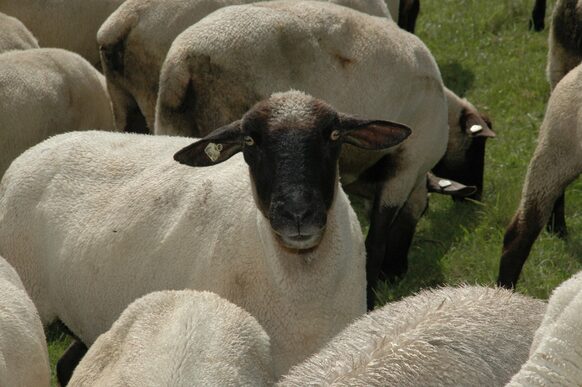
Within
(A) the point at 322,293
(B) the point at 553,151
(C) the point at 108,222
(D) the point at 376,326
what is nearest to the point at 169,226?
(C) the point at 108,222

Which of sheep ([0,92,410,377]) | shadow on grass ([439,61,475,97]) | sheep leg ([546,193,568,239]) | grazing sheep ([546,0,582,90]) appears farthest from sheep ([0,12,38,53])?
shadow on grass ([439,61,475,97])

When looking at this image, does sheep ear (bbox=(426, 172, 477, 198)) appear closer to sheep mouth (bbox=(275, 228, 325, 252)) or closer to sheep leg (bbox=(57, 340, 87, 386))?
sheep leg (bbox=(57, 340, 87, 386))

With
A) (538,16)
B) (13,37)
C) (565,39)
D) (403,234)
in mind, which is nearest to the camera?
(403,234)

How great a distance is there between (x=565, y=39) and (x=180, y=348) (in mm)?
6190

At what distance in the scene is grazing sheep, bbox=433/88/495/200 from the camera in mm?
10008

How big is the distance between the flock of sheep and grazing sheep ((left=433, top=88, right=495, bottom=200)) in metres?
0.02

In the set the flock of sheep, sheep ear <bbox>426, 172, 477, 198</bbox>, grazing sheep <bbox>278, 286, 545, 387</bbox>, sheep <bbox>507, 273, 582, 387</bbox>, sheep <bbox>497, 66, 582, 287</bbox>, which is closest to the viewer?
sheep <bbox>507, 273, 582, 387</bbox>

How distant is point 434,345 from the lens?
13.9 feet

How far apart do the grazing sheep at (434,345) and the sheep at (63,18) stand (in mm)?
7177

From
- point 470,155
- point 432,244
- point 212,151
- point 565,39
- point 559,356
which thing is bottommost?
point 432,244

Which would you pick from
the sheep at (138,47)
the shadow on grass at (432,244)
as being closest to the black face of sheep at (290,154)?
the shadow on grass at (432,244)

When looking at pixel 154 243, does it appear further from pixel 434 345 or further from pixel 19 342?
pixel 434 345

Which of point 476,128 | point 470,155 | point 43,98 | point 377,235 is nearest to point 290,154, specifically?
point 377,235

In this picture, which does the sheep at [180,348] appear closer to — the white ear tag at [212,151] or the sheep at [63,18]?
the white ear tag at [212,151]
